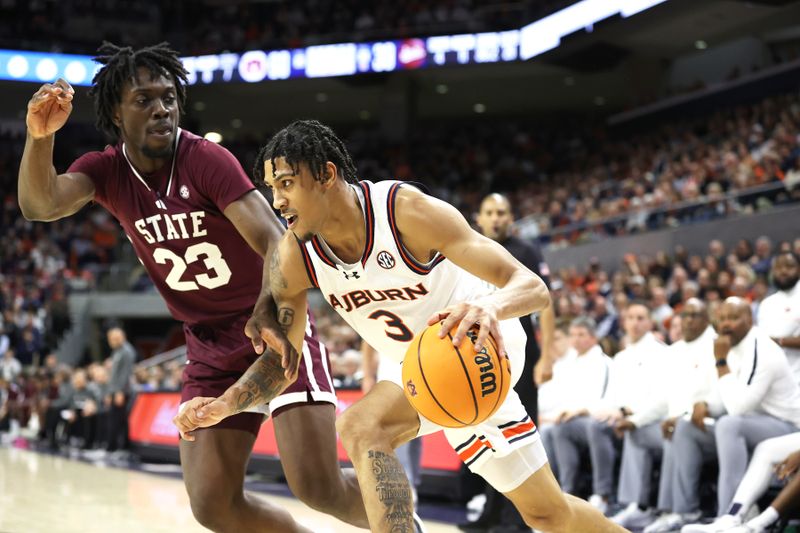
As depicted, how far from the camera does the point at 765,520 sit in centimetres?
539

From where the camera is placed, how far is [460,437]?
12.0 feet

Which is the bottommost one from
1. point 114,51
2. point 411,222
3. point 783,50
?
point 411,222

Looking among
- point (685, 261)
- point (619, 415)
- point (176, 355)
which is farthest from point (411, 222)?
point (176, 355)

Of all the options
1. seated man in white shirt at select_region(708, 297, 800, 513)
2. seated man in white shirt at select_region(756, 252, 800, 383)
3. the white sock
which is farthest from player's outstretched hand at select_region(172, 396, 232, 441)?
seated man in white shirt at select_region(756, 252, 800, 383)

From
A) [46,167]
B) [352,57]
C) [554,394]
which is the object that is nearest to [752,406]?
[554,394]

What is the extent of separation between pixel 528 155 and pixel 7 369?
13.2 metres

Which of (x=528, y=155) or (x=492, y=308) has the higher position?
(x=528, y=155)

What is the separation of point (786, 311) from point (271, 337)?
457 cm

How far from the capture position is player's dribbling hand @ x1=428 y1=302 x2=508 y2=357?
2775 millimetres

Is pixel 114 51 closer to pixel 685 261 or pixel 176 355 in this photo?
pixel 685 261

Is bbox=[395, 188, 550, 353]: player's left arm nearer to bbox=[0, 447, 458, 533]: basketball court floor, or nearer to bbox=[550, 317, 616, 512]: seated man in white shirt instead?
bbox=[0, 447, 458, 533]: basketball court floor

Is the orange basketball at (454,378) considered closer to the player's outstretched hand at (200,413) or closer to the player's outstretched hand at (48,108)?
the player's outstretched hand at (200,413)

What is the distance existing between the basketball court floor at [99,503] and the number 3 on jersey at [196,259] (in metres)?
2.89

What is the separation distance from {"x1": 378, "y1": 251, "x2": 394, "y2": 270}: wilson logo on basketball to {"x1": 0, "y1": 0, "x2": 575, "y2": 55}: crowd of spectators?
773 inches
